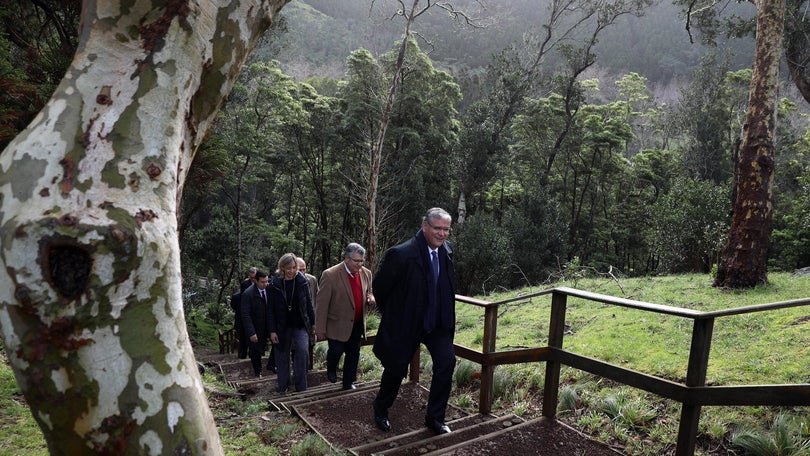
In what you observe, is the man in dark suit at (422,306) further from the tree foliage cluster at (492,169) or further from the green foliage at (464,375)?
the tree foliage cluster at (492,169)

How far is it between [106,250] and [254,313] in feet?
18.0

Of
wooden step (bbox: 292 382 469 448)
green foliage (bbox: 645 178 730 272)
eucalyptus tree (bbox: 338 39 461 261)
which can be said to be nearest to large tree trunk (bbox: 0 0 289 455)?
wooden step (bbox: 292 382 469 448)

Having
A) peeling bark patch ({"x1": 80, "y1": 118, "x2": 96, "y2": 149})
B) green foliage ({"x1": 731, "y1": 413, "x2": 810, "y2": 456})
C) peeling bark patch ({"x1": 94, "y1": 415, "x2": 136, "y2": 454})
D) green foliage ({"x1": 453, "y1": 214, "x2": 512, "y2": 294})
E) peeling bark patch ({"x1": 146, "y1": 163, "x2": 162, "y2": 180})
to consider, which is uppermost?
peeling bark patch ({"x1": 80, "y1": 118, "x2": 96, "y2": 149})

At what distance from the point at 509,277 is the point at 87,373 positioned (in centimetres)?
2034

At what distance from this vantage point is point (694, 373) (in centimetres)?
312

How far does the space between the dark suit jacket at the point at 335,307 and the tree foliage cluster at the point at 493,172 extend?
12800 mm

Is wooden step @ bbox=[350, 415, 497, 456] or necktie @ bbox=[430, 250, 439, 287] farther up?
necktie @ bbox=[430, 250, 439, 287]

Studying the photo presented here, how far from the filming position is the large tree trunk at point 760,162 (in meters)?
8.87

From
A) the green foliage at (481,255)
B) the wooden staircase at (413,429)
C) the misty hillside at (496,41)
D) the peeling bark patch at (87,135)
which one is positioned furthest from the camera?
the misty hillside at (496,41)

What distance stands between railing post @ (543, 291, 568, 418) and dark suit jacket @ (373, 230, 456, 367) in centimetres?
86

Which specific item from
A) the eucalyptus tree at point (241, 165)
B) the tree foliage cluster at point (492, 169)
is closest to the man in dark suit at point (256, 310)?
the tree foliage cluster at point (492, 169)

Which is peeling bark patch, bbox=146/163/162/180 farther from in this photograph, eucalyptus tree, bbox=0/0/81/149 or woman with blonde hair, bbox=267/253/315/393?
woman with blonde hair, bbox=267/253/315/393

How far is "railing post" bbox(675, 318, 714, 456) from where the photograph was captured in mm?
3059

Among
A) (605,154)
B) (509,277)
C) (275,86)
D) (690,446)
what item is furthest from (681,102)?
(690,446)
